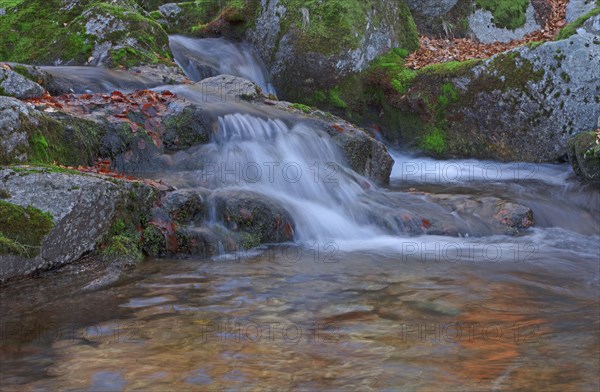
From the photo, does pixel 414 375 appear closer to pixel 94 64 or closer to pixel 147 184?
pixel 147 184

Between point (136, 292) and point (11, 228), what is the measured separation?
1169 millimetres

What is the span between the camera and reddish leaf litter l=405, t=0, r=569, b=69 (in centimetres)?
1243

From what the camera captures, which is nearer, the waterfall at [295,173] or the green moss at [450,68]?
the waterfall at [295,173]

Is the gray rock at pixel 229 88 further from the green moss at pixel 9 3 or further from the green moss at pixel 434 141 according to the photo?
the green moss at pixel 9 3

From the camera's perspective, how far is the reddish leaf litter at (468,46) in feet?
Result: 40.8

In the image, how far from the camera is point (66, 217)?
5.25 meters

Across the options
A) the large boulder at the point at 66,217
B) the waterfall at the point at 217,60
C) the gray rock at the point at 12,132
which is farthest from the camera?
the waterfall at the point at 217,60

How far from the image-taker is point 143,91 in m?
8.34

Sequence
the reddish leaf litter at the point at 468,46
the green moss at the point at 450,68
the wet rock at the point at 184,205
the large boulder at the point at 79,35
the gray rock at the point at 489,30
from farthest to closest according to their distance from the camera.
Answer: the gray rock at the point at 489,30
the reddish leaf litter at the point at 468,46
the green moss at the point at 450,68
the large boulder at the point at 79,35
the wet rock at the point at 184,205

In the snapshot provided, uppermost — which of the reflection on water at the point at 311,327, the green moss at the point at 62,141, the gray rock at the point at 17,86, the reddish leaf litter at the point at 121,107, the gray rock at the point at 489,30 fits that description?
the gray rock at the point at 489,30

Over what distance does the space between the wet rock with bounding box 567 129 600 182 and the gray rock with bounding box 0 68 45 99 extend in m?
7.48

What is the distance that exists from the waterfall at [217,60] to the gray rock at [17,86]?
409 cm

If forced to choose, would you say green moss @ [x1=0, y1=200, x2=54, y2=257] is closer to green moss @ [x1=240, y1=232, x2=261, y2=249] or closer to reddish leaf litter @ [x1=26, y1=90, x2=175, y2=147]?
green moss @ [x1=240, y1=232, x2=261, y2=249]

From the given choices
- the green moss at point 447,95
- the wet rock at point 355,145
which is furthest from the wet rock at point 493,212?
the green moss at point 447,95
